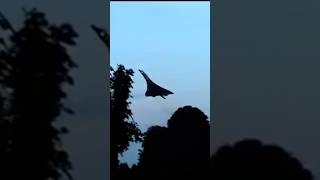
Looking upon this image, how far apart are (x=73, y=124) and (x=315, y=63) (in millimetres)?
1175

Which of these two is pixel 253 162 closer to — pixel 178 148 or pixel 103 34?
pixel 178 148

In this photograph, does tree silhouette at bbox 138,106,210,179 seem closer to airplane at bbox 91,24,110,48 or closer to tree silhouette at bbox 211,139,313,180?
tree silhouette at bbox 211,139,313,180

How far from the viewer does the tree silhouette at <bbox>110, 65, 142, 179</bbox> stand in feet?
8.38

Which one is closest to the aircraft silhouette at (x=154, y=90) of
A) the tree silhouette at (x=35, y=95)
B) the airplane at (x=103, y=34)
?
the airplane at (x=103, y=34)

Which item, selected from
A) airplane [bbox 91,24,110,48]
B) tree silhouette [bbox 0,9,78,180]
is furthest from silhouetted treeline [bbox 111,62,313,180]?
tree silhouette [bbox 0,9,78,180]

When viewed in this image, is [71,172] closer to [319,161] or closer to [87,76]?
[87,76]

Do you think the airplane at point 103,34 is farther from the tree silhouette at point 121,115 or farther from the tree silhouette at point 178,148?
the tree silhouette at point 178,148

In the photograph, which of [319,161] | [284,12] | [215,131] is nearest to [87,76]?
[215,131]

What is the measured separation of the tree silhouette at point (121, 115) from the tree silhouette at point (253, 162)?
417mm

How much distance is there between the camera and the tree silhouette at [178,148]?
249cm

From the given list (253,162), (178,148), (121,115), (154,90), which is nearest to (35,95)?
(121,115)

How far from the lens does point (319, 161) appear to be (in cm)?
248

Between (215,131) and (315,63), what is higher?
(315,63)

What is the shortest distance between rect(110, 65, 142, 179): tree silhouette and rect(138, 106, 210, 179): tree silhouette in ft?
0.27
